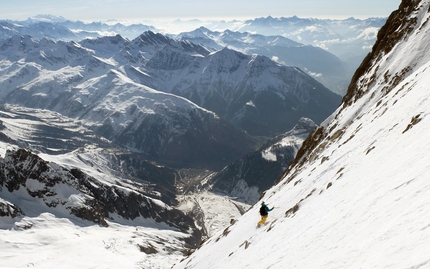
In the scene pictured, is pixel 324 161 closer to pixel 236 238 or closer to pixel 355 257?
pixel 236 238

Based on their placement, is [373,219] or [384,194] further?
[384,194]

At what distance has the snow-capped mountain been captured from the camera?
14.6 meters

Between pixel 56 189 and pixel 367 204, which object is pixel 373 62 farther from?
pixel 56 189

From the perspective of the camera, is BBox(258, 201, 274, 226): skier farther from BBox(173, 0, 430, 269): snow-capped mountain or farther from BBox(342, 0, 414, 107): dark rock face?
BBox(342, 0, 414, 107): dark rock face

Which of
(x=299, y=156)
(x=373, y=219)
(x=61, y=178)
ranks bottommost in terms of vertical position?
(x=299, y=156)

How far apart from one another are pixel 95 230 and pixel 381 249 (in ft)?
397

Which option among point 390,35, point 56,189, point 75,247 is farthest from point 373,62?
point 56,189

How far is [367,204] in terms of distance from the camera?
65.3ft

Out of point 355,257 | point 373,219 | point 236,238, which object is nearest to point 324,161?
point 236,238

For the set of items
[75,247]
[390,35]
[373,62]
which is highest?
[390,35]

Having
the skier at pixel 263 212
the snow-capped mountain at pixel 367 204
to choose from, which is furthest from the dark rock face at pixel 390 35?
the skier at pixel 263 212

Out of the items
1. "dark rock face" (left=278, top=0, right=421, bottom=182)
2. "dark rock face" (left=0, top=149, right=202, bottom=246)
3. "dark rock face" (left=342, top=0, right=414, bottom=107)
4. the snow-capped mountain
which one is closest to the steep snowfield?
"dark rock face" (left=0, top=149, right=202, bottom=246)

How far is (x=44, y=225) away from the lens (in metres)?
108

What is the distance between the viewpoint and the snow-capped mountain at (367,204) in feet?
48.0
